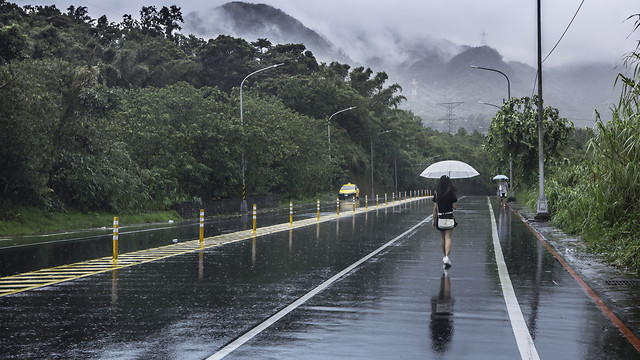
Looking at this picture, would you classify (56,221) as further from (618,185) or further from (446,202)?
(618,185)

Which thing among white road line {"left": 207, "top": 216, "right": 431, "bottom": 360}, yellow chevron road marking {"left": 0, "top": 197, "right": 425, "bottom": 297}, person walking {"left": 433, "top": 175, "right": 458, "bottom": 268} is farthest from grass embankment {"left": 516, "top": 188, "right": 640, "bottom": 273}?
yellow chevron road marking {"left": 0, "top": 197, "right": 425, "bottom": 297}

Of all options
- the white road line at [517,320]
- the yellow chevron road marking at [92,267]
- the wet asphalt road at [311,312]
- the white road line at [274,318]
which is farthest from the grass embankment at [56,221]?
the white road line at [517,320]

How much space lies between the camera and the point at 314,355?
6.82 metres

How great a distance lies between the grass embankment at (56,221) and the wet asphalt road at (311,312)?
40.8ft

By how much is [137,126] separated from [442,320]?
30.7 meters

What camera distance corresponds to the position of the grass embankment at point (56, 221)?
25297mm

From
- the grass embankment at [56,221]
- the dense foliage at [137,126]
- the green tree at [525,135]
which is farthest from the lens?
the green tree at [525,135]

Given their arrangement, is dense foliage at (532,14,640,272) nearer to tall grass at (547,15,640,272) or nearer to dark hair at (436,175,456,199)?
tall grass at (547,15,640,272)

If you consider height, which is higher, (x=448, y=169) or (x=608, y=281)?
(x=448, y=169)

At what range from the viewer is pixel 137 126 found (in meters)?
36.7

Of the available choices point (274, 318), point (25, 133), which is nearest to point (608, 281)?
point (274, 318)

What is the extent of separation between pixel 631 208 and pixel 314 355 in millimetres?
12031

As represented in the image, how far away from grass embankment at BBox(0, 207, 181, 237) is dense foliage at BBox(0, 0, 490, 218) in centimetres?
49

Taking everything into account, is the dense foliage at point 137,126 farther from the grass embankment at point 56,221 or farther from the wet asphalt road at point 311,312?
the wet asphalt road at point 311,312
